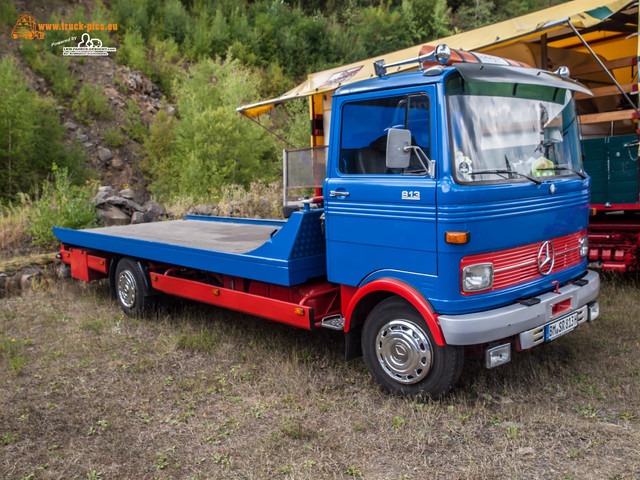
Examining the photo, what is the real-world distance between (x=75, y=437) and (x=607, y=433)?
3726 mm

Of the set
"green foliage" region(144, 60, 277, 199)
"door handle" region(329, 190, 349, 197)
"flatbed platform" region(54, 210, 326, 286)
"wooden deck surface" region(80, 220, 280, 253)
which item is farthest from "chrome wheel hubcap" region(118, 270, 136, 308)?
"green foliage" region(144, 60, 277, 199)

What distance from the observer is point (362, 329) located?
439 centimetres

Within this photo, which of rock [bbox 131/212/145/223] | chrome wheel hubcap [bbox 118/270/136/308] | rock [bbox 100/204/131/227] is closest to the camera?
chrome wheel hubcap [bbox 118/270/136/308]

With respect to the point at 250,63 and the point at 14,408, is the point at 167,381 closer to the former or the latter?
the point at 14,408

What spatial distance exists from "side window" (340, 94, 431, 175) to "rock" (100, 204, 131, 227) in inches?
285

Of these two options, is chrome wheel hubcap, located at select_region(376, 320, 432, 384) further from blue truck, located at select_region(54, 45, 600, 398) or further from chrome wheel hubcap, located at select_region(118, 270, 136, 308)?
chrome wheel hubcap, located at select_region(118, 270, 136, 308)

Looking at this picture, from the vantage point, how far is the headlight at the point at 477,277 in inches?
144

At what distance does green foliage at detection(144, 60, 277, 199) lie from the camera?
1652cm

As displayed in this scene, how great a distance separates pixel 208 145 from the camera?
16.7 m

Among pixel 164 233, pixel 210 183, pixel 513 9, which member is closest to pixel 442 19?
pixel 513 9

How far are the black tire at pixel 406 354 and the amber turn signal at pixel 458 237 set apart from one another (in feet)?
2.18

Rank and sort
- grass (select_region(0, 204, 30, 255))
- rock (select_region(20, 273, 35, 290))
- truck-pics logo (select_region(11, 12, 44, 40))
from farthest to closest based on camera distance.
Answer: truck-pics logo (select_region(11, 12, 44, 40)), grass (select_region(0, 204, 30, 255)), rock (select_region(20, 273, 35, 290))

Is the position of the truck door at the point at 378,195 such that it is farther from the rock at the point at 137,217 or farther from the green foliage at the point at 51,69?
the green foliage at the point at 51,69

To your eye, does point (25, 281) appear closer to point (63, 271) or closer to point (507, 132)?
point (63, 271)
